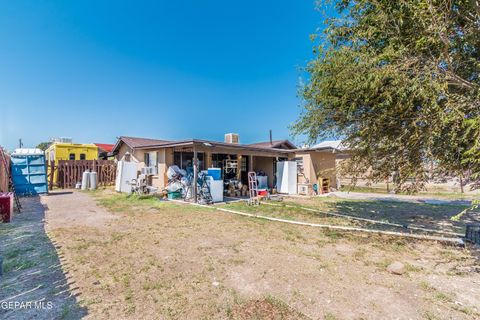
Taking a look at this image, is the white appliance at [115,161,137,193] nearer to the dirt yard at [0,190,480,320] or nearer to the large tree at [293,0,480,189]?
the dirt yard at [0,190,480,320]

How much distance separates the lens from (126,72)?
49.1 ft

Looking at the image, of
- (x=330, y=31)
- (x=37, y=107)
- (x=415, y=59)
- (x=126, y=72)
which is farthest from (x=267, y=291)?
(x=37, y=107)

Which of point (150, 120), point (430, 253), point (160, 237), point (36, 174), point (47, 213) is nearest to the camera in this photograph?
point (430, 253)

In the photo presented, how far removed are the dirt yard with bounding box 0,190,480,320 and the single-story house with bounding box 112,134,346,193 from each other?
5.01 m

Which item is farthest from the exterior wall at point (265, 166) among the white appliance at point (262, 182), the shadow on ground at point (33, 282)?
the shadow on ground at point (33, 282)

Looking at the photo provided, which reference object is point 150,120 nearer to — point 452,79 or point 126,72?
point 126,72

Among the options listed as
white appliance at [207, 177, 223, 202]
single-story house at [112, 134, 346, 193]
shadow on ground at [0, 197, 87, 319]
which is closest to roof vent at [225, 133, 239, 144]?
single-story house at [112, 134, 346, 193]

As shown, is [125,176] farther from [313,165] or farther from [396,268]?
[396,268]

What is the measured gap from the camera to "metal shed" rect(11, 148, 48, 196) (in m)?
11.2

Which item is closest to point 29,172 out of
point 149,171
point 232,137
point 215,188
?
point 149,171

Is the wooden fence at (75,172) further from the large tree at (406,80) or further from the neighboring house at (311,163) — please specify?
the large tree at (406,80)

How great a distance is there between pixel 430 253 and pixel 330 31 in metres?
5.06

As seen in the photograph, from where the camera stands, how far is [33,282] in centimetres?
299

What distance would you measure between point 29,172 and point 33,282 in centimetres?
1170
